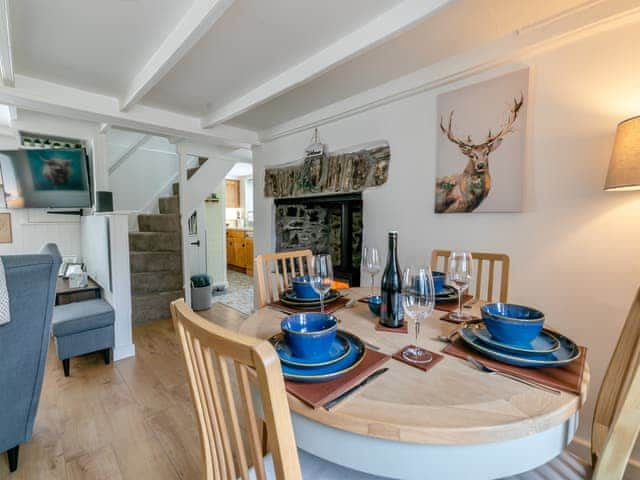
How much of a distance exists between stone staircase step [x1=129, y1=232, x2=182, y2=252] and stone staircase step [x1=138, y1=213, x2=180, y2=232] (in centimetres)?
10

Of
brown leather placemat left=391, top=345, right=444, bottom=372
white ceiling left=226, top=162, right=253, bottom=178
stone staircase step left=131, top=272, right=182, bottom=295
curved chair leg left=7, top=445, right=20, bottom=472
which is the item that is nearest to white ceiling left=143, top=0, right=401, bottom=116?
brown leather placemat left=391, top=345, right=444, bottom=372

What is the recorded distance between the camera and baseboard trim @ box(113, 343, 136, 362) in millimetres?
2531

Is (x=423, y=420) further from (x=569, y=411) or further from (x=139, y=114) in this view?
(x=139, y=114)

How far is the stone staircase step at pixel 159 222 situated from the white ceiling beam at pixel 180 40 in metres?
1.76

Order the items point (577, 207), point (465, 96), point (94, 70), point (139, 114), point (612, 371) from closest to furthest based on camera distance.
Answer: point (612, 371), point (577, 207), point (465, 96), point (94, 70), point (139, 114)

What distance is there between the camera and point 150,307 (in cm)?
348

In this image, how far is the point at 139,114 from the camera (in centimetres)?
Result: 275

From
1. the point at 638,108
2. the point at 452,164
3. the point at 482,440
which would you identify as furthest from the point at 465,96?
the point at 482,440

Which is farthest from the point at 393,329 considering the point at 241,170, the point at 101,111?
the point at 241,170

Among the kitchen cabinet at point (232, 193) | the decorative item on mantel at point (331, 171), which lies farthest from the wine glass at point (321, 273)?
the kitchen cabinet at point (232, 193)

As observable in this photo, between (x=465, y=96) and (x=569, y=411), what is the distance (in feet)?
6.36

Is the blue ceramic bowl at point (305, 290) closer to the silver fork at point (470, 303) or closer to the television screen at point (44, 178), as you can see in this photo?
the silver fork at point (470, 303)

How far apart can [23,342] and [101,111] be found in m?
2.10

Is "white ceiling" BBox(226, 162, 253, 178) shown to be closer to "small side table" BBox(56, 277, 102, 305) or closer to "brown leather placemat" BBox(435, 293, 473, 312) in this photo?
"small side table" BBox(56, 277, 102, 305)
